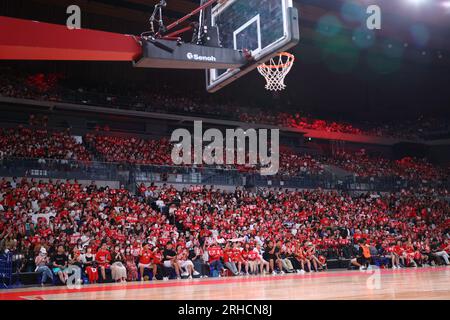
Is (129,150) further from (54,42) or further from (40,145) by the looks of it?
(54,42)

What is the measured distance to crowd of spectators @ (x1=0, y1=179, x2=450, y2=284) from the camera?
43.1ft

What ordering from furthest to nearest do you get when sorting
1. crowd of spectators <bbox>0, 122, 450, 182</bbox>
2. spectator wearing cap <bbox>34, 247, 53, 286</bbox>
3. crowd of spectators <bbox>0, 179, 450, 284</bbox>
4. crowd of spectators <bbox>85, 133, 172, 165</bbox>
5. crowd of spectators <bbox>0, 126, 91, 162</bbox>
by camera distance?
1. crowd of spectators <bbox>85, 133, 172, 165</bbox>
2. crowd of spectators <bbox>0, 122, 450, 182</bbox>
3. crowd of spectators <bbox>0, 126, 91, 162</bbox>
4. crowd of spectators <bbox>0, 179, 450, 284</bbox>
5. spectator wearing cap <bbox>34, 247, 53, 286</bbox>

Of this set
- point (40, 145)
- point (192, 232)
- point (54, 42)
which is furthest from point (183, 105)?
point (54, 42)

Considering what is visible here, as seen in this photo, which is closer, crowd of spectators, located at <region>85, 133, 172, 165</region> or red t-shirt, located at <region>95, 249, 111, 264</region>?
red t-shirt, located at <region>95, 249, 111, 264</region>

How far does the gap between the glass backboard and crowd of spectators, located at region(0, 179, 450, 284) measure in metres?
6.74

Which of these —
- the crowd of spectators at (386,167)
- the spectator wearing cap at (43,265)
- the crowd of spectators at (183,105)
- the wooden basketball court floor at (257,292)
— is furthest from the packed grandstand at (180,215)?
the wooden basketball court floor at (257,292)

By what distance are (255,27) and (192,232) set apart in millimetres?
10146

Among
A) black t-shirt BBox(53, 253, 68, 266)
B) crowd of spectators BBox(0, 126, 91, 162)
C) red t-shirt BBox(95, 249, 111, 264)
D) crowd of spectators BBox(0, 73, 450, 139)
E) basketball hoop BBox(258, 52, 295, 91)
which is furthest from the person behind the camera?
crowd of spectators BBox(0, 73, 450, 139)

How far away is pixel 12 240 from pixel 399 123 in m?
28.8

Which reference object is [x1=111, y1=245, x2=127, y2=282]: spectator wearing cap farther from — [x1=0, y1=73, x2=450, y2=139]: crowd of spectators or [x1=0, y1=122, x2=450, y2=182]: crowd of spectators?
[x1=0, y1=73, x2=450, y2=139]: crowd of spectators

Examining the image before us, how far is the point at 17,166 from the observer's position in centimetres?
1820

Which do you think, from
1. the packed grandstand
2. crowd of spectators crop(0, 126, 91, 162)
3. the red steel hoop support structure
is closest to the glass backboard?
the red steel hoop support structure
